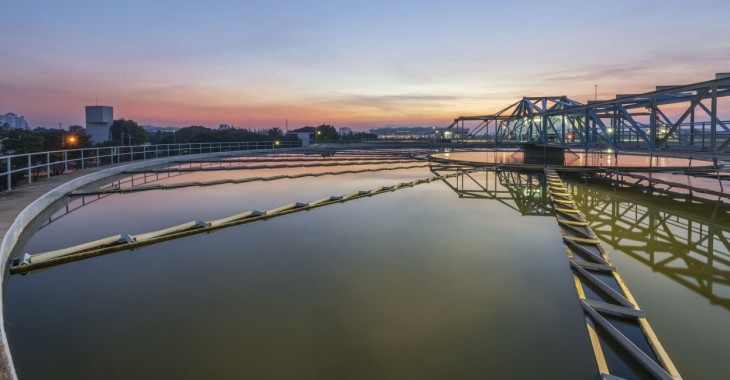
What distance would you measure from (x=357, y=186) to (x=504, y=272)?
10441 mm

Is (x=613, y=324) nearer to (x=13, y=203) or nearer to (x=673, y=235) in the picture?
(x=673, y=235)

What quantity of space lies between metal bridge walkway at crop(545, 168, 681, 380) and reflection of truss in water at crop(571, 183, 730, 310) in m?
0.96

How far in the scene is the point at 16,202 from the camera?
8.62 m

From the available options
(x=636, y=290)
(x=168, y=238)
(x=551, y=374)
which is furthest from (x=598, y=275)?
(x=168, y=238)

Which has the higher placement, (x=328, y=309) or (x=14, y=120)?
(x=14, y=120)

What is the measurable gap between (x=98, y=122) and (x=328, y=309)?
281 feet

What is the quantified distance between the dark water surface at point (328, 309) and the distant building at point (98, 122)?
258 ft

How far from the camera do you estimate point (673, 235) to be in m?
8.99

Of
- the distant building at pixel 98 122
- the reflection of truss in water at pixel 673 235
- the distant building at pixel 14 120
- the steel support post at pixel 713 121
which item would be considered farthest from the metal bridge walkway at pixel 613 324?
the distant building at pixel 14 120

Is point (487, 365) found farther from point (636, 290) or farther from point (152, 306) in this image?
point (152, 306)

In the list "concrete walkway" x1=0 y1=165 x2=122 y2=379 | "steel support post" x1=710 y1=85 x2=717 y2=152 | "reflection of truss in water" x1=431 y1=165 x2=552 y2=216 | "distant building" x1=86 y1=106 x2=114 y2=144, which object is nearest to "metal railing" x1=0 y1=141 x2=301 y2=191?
"concrete walkway" x1=0 y1=165 x2=122 y2=379

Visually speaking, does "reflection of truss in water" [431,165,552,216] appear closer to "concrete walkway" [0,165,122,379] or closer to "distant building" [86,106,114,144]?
"concrete walkway" [0,165,122,379]

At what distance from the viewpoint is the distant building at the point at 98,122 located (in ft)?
244

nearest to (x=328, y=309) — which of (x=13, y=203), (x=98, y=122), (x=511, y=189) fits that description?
(x=13, y=203)
